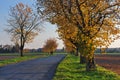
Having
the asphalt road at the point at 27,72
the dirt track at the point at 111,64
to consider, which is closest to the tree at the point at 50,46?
the dirt track at the point at 111,64

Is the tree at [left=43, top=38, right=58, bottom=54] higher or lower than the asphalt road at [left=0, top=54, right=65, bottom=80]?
higher

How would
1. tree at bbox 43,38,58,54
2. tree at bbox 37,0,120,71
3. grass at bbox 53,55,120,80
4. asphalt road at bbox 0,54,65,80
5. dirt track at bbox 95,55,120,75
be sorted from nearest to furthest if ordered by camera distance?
1. grass at bbox 53,55,120,80
2. asphalt road at bbox 0,54,65,80
3. tree at bbox 37,0,120,71
4. dirt track at bbox 95,55,120,75
5. tree at bbox 43,38,58,54

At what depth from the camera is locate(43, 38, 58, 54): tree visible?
453 feet

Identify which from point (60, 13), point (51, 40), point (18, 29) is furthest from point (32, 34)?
point (51, 40)

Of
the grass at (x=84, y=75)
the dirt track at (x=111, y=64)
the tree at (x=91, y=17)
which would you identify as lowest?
the grass at (x=84, y=75)

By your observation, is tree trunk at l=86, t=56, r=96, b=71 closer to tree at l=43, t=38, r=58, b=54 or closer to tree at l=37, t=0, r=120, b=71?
tree at l=37, t=0, r=120, b=71

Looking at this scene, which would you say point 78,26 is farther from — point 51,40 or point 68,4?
point 51,40

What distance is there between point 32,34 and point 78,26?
5434 cm

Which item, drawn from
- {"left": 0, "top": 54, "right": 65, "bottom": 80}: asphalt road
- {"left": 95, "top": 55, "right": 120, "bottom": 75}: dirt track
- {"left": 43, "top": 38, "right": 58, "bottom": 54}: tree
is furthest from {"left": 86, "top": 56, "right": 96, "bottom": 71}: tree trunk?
{"left": 43, "top": 38, "right": 58, "bottom": 54}: tree

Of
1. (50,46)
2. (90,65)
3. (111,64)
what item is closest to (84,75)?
(90,65)

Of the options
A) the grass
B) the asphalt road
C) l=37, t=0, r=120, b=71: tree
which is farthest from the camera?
l=37, t=0, r=120, b=71: tree

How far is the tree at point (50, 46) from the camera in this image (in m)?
138

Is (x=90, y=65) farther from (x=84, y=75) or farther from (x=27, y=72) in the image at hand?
(x=27, y=72)

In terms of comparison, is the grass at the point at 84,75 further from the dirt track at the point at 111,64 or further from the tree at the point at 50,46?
the tree at the point at 50,46
